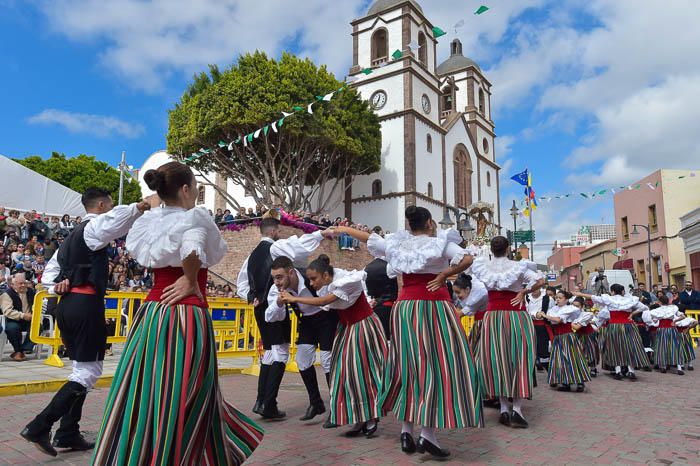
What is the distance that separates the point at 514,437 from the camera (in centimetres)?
486

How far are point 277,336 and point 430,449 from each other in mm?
2043

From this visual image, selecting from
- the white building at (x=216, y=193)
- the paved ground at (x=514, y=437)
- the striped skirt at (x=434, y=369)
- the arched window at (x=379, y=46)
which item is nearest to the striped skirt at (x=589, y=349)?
the paved ground at (x=514, y=437)

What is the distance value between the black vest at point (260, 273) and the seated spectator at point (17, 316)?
502 cm

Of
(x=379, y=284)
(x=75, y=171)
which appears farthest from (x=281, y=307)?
(x=75, y=171)

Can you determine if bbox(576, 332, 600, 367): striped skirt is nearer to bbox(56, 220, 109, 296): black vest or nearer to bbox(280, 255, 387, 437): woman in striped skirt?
bbox(280, 255, 387, 437): woman in striped skirt

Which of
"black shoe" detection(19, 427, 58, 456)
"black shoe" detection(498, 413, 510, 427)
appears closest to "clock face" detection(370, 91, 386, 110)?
"black shoe" detection(498, 413, 510, 427)

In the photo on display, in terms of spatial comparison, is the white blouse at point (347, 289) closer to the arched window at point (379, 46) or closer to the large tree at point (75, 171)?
the arched window at point (379, 46)

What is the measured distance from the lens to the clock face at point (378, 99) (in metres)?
35.1

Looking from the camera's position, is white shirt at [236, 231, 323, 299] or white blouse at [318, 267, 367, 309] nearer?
white blouse at [318, 267, 367, 309]

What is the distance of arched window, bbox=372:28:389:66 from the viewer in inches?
1406

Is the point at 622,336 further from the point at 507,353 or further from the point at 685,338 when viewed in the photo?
the point at 507,353

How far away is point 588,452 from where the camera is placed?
4.29 meters

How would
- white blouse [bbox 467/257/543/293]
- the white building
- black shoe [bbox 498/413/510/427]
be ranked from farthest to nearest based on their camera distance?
the white building
white blouse [bbox 467/257/543/293]
black shoe [bbox 498/413/510/427]

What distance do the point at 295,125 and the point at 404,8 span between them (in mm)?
15464
